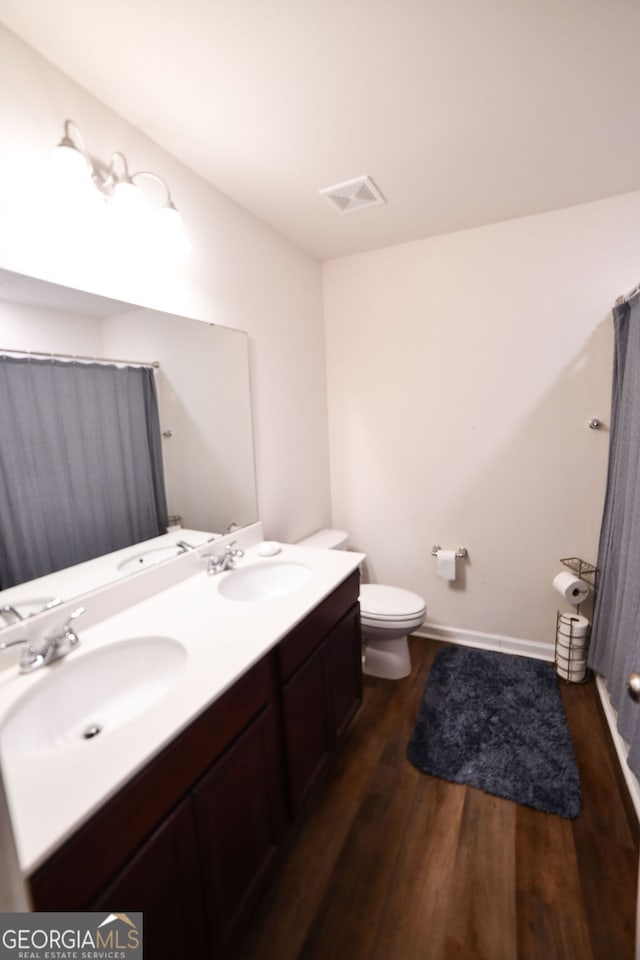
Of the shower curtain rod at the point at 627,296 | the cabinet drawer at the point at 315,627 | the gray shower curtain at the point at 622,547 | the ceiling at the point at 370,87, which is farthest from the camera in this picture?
the shower curtain rod at the point at 627,296

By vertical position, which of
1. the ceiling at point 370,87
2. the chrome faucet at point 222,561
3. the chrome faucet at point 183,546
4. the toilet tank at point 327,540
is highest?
the ceiling at point 370,87

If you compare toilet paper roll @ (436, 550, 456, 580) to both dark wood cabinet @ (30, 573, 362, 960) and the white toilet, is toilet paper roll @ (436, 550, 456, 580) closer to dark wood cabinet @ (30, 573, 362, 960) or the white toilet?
the white toilet

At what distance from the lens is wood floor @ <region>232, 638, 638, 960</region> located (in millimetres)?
1102

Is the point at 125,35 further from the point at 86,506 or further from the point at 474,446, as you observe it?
the point at 474,446

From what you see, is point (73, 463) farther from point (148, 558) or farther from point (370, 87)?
point (370, 87)

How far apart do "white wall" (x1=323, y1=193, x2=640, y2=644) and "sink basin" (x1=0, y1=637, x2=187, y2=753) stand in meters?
1.79

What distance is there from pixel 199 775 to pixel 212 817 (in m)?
0.13

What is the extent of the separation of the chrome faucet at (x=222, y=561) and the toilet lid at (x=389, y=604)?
0.79 meters

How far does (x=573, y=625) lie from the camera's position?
2082mm

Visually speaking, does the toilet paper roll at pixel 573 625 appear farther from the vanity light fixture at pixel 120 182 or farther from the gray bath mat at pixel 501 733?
the vanity light fixture at pixel 120 182

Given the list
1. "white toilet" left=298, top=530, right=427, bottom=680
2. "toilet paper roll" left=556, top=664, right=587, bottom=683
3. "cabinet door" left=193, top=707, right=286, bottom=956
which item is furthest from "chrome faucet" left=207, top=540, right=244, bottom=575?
"toilet paper roll" left=556, top=664, right=587, bottom=683

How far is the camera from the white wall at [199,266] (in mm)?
Result: 1062

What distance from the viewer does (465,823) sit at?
56.4 inches

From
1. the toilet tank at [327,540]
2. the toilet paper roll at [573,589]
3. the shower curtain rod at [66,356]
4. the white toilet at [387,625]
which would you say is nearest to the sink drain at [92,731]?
the shower curtain rod at [66,356]
